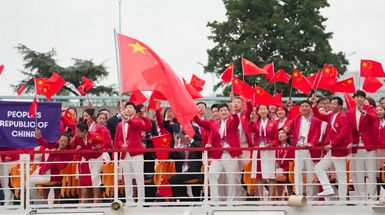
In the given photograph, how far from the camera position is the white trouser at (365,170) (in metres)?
19.1

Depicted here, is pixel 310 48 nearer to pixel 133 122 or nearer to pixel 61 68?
pixel 61 68

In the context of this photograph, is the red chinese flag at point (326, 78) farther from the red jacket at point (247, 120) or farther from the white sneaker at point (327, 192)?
the white sneaker at point (327, 192)

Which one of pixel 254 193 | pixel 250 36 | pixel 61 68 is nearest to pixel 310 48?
pixel 250 36

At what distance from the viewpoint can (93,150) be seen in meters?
19.3

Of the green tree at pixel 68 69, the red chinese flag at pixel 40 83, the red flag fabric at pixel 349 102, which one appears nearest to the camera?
the red flag fabric at pixel 349 102

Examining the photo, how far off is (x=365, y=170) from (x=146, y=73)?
389 centimetres

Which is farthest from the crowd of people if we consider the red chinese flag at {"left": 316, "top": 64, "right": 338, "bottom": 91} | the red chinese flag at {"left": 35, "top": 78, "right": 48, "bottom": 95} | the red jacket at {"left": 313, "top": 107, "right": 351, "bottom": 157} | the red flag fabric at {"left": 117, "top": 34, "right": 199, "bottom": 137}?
the red chinese flag at {"left": 35, "top": 78, "right": 48, "bottom": 95}

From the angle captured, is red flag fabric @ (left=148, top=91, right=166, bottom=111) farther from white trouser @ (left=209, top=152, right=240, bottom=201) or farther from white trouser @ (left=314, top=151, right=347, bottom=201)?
white trouser @ (left=314, top=151, right=347, bottom=201)

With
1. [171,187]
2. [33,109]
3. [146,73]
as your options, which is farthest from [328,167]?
[33,109]

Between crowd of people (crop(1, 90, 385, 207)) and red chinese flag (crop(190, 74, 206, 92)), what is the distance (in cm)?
274

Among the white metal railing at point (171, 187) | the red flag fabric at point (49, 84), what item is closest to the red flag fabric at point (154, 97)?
the white metal railing at point (171, 187)

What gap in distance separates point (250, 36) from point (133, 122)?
27476mm

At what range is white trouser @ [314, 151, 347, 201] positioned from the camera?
19016 mm

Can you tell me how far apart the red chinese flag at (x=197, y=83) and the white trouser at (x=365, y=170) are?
17.0ft
